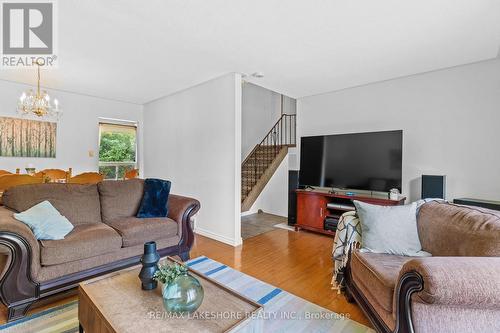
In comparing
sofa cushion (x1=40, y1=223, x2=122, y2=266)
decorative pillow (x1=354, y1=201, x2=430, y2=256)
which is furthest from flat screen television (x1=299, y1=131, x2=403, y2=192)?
sofa cushion (x1=40, y1=223, x2=122, y2=266)

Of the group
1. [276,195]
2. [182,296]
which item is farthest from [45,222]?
[276,195]

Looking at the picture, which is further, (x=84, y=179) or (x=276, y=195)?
(x=276, y=195)

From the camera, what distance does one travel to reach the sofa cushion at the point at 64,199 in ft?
7.72

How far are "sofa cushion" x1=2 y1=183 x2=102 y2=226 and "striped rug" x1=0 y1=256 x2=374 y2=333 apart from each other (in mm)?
942

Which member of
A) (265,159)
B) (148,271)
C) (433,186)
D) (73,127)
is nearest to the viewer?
(148,271)

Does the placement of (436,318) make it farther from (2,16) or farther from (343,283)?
(2,16)

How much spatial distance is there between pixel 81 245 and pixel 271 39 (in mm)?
2674

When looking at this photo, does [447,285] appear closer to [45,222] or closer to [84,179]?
[45,222]

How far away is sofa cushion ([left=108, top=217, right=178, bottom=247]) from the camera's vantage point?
2.43m

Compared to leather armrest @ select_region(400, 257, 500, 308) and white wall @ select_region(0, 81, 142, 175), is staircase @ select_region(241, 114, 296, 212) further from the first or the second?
leather armrest @ select_region(400, 257, 500, 308)

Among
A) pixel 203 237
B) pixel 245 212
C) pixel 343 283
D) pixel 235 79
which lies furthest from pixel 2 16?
pixel 245 212

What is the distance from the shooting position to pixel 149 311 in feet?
4.15

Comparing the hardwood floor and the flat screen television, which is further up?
the flat screen television

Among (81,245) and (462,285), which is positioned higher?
(462,285)
